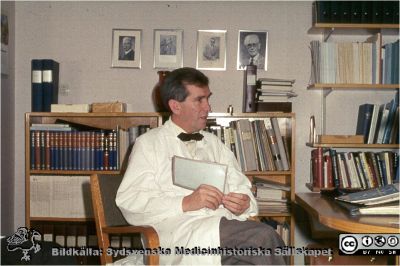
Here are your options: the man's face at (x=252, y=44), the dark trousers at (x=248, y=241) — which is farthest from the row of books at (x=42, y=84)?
the dark trousers at (x=248, y=241)

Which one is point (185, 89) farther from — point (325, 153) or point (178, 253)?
point (325, 153)

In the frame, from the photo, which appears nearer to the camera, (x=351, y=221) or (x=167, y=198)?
(x=351, y=221)

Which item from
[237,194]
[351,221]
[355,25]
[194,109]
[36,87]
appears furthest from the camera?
[36,87]

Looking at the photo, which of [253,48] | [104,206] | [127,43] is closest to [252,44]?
[253,48]

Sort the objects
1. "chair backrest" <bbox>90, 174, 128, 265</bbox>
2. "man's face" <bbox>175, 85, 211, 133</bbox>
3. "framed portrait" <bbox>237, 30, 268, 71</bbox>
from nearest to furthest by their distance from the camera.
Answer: "chair backrest" <bbox>90, 174, 128, 265</bbox>, "man's face" <bbox>175, 85, 211, 133</bbox>, "framed portrait" <bbox>237, 30, 268, 71</bbox>

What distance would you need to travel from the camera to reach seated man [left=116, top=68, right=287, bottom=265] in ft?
5.88

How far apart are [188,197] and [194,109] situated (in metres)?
0.47

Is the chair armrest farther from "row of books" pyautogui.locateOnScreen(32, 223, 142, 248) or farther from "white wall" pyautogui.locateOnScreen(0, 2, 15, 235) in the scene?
"white wall" pyautogui.locateOnScreen(0, 2, 15, 235)

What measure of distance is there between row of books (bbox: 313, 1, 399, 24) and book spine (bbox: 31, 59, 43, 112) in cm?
191

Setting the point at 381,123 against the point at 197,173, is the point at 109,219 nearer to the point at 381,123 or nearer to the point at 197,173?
the point at 197,173

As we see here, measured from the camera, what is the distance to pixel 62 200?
2947mm

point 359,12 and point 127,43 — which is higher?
point 359,12

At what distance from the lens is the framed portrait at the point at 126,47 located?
323 centimetres

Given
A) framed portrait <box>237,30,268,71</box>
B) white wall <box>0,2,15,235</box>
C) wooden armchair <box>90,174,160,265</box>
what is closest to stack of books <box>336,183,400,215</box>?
wooden armchair <box>90,174,160,265</box>
